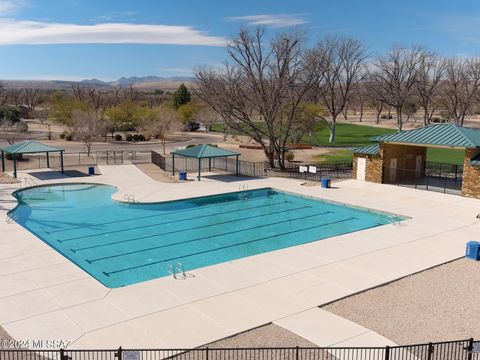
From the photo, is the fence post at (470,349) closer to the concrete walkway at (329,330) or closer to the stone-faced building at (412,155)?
the concrete walkway at (329,330)

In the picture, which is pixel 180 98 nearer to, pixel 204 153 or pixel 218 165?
pixel 218 165

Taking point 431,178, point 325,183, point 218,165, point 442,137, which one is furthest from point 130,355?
point 218,165

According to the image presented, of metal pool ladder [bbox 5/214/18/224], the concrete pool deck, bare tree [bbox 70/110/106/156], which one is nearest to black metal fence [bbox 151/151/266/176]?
bare tree [bbox 70/110/106/156]

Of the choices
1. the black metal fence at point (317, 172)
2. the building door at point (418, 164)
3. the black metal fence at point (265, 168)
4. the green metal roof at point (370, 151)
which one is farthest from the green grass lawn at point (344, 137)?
the green metal roof at point (370, 151)

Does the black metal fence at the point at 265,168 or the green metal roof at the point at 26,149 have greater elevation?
the green metal roof at the point at 26,149

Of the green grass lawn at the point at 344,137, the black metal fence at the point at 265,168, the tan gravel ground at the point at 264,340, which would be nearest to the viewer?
the tan gravel ground at the point at 264,340

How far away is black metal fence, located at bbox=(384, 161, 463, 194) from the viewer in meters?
31.9

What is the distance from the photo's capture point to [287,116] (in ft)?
137

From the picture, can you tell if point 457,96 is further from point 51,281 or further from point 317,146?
point 51,281

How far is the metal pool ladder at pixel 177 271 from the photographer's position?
16.3m

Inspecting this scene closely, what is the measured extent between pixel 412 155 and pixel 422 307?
931 inches

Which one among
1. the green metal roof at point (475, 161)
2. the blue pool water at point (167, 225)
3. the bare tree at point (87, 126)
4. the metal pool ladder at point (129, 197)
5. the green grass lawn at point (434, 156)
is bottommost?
the blue pool water at point (167, 225)

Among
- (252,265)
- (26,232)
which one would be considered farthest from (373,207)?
(26,232)

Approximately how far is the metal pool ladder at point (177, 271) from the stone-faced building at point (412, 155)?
18623 mm
